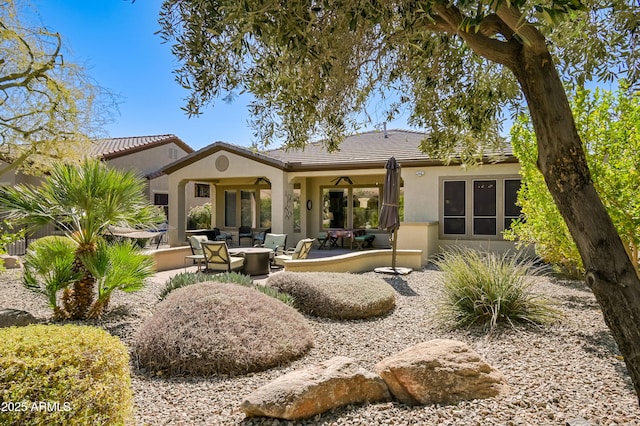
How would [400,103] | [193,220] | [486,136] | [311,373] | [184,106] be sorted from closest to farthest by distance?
[311,373], [184,106], [486,136], [400,103], [193,220]

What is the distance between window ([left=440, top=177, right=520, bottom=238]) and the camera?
1365cm

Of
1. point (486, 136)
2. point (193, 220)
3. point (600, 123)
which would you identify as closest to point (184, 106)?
point (486, 136)

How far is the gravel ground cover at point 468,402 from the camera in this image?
3309 millimetres

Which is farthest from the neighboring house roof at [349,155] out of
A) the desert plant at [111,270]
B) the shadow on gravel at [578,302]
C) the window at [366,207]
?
the desert plant at [111,270]

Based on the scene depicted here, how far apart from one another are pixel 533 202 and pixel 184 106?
7834 mm

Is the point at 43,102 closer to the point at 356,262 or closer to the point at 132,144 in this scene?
the point at 356,262

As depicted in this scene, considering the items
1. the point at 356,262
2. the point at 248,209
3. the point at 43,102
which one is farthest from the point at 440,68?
the point at 248,209

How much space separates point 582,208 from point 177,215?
58.2 ft

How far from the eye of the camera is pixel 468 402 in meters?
3.54

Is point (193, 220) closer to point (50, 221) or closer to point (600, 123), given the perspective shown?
point (50, 221)

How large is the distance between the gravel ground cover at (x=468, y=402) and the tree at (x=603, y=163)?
5.01ft

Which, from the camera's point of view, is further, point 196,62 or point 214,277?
Result: point 214,277

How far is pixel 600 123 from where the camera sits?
7117 millimetres

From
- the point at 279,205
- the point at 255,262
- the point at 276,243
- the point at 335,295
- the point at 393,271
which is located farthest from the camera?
the point at 279,205
